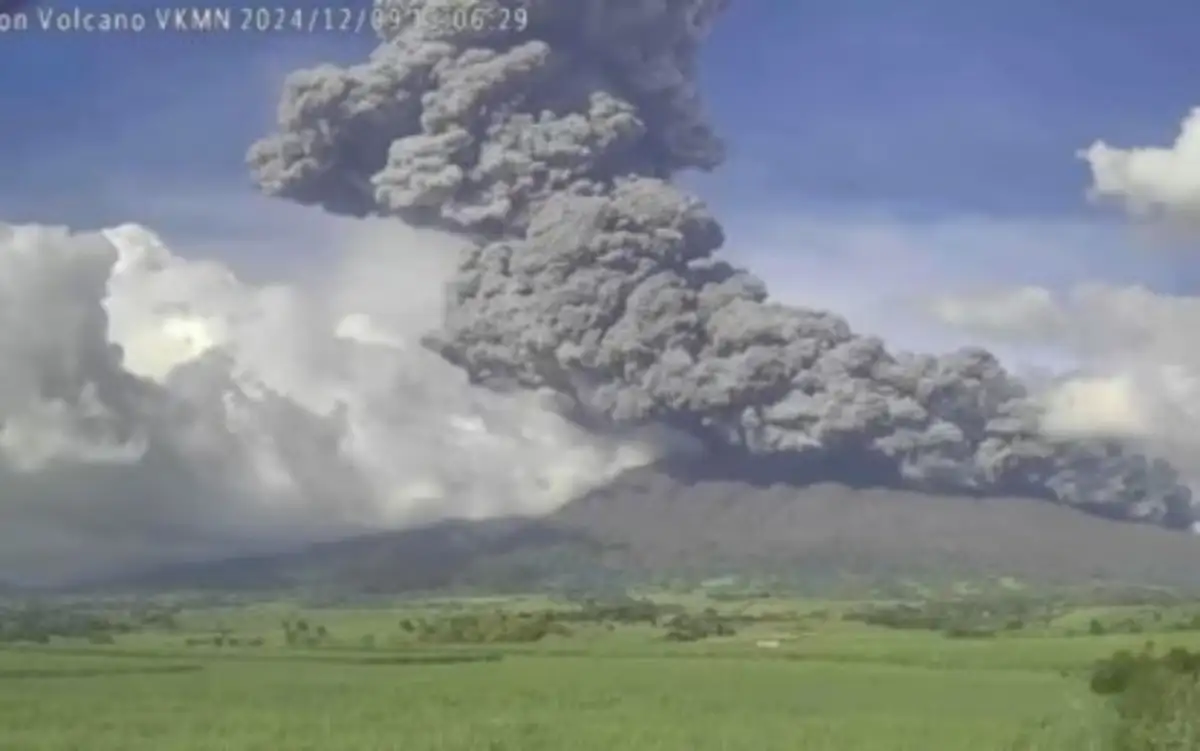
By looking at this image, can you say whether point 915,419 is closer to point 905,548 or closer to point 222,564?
point 905,548

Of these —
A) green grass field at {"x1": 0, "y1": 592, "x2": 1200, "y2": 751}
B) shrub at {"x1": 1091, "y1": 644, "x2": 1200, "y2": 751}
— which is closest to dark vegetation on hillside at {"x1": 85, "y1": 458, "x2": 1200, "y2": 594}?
green grass field at {"x1": 0, "y1": 592, "x2": 1200, "y2": 751}

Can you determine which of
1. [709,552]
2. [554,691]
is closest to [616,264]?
[709,552]

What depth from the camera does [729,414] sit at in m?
10.4

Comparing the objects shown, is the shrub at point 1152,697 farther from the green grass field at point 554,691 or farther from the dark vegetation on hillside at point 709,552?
the dark vegetation on hillside at point 709,552

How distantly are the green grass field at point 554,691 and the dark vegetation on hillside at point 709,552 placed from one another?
0.21m

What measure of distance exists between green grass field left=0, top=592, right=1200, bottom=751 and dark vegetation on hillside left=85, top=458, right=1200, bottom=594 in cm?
21

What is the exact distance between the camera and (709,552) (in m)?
9.09

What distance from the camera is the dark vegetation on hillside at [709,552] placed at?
8.77 meters

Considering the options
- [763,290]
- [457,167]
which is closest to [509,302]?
[457,167]

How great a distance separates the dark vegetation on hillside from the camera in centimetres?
877

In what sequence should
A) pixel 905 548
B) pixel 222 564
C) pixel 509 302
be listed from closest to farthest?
pixel 222 564
pixel 905 548
pixel 509 302

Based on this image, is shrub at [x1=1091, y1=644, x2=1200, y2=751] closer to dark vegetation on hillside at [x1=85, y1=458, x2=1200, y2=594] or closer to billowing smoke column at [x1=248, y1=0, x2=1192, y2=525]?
dark vegetation on hillside at [x1=85, y1=458, x2=1200, y2=594]

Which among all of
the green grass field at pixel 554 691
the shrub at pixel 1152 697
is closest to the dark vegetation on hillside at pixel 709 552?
Result: the green grass field at pixel 554 691

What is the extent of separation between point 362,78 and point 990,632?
11.9 ft
